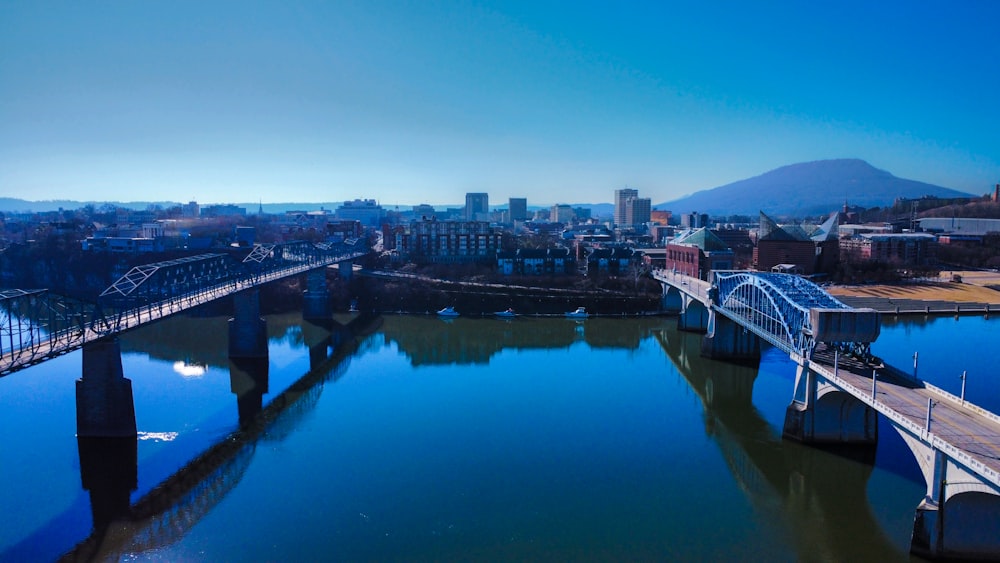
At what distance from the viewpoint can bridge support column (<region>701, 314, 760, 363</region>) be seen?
2733 centimetres

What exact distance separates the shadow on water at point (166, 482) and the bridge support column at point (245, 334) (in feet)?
10.8

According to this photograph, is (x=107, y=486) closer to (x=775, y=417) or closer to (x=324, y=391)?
(x=324, y=391)

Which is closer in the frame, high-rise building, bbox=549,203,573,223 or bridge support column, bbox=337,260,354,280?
bridge support column, bbox=337,260,354,280

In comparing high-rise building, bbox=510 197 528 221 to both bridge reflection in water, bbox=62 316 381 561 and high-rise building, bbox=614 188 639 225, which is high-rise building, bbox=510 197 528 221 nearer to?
high-rise building, bbox=614 188 639 225

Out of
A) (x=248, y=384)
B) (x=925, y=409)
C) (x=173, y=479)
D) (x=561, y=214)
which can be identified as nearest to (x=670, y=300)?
(x=248, y=384)

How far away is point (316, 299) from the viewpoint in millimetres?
→ 38156

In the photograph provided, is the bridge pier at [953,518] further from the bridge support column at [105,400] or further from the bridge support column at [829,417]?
the bridge support column at [105,400]

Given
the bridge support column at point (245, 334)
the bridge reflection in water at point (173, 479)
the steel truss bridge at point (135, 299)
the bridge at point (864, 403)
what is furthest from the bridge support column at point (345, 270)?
the bridge at point (864, 403)

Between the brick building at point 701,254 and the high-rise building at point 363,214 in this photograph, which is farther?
the high-rise building at point 363,214

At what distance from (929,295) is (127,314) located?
4951 cm

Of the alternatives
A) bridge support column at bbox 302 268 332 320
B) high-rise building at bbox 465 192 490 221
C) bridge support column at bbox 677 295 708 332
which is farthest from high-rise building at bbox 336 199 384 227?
bridge support column at bbox 677 295 708 332

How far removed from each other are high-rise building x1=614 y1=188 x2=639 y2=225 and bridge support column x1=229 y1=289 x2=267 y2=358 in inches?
5265

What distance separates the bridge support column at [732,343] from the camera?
27328 mm

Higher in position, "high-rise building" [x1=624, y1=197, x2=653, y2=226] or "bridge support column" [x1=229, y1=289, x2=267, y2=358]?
"high-rise building" [x1=624, y1=197, x2=653, y2=226]
